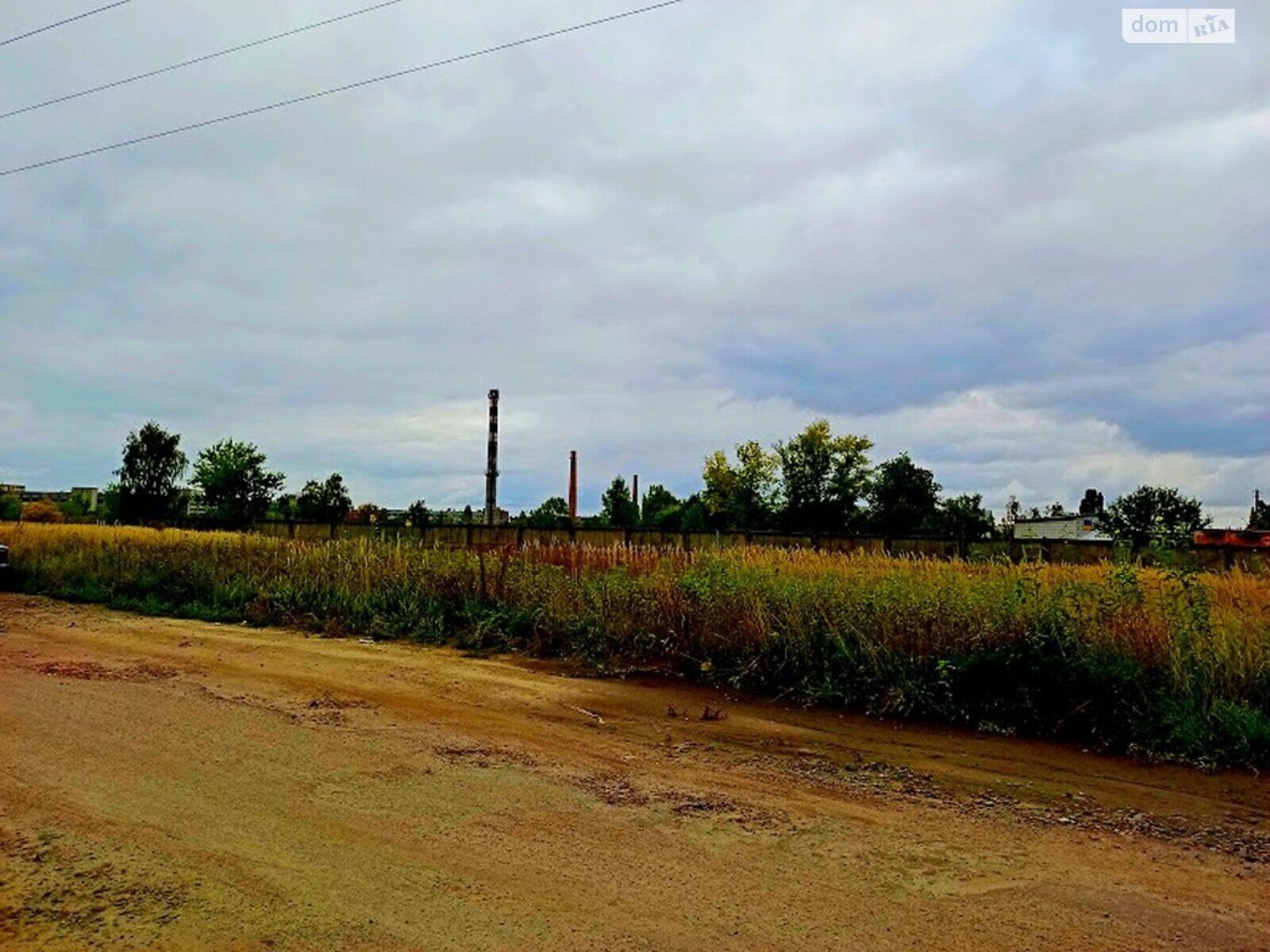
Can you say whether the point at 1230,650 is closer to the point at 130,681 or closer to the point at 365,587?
the point at 130,681

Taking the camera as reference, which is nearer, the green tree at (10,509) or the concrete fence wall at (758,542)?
the concrete fence wall at (758,542)

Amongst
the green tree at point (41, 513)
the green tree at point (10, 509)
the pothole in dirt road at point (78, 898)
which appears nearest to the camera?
the pothole in dirt road at point (78, 898)

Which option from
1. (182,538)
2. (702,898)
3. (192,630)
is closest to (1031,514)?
(182,538)

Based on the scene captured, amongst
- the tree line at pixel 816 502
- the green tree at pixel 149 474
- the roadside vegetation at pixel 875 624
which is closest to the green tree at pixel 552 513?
the tree line at pixel 816 502

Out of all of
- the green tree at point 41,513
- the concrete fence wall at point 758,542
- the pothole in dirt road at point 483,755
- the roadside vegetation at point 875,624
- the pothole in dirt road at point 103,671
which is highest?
the green tree at point 41,513

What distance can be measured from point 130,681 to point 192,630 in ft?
15.1

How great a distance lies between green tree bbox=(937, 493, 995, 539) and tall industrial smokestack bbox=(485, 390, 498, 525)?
66.0 ft

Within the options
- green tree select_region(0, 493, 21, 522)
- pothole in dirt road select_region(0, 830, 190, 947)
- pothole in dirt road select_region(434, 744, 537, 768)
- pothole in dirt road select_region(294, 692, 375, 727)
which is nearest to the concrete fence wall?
pothole in dirt road select_region(434, 744, 537, 768)

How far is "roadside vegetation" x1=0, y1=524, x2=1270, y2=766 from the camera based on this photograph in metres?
7.98

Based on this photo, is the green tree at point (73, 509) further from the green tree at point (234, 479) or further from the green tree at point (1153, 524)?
the green tree at point (1153, 524)

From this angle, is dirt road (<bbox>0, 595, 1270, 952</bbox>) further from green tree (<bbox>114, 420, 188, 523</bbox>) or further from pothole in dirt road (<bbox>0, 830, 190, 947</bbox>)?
green tree (<bbox>114, 420, 188, 523</bbox>)

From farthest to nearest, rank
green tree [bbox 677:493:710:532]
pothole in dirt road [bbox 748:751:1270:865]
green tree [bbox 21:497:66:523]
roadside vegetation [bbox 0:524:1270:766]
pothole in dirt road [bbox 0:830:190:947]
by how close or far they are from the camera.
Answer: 1. green tree [bbox 677:493:710:532]
2. green tree [bbox 21:497:66:523]
3. roadside vegetation [bbox 0:524:1270:766]
4. pothole in dirt road [bbox 748:751:1270:865]
5. pothole in dirt road [bbox 0:830:190:947]

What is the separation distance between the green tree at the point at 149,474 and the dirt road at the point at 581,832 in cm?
4208

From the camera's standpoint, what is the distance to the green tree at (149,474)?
154 ft
